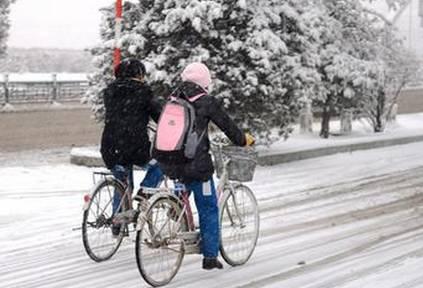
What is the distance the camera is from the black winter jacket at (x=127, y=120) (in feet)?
22.2

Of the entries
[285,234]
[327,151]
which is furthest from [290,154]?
[285,234]

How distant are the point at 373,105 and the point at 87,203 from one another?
1335cm

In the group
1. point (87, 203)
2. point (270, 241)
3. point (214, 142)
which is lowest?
point (270, 241)

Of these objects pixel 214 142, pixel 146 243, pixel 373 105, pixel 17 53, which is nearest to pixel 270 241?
pixel 214 142

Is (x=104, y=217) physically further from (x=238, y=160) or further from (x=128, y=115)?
(x=238, y=160)

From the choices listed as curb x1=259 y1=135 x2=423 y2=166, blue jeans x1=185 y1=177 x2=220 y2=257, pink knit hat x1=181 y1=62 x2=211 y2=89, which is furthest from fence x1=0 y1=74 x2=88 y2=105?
blue jeans x1=185 y1=177 x2=220 y2=257

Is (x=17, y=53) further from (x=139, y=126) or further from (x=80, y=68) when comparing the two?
(x=139, y=126)

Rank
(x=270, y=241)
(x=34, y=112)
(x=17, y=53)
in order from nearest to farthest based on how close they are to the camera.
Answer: (x=270, y=241)
(x=34, y=112)
(x=17, y=53)

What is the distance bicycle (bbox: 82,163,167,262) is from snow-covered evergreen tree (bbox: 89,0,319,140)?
17.3 feet

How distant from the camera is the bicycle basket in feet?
21.1

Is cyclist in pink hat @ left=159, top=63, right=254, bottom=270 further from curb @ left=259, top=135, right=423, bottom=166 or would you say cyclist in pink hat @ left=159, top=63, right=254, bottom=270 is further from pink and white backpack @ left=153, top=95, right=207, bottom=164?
curb @ left=259, top=135, right=423, bottom=166

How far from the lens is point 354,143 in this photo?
15516 mm

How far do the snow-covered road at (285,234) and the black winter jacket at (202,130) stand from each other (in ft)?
2.85

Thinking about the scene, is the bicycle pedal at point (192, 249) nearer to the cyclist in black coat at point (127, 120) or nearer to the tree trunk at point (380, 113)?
the cyclist in black coat at point (127, 120)
